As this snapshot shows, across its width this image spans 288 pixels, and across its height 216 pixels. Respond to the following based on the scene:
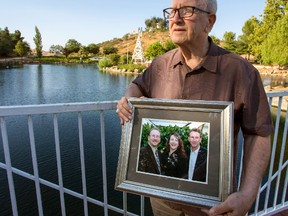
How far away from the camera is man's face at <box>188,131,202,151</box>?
3.09 feet

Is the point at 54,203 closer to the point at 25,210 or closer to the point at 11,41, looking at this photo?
the point at 25,210

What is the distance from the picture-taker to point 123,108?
108 cm

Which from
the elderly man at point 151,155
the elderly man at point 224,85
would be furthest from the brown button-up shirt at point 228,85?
the elderly man at point 151,155

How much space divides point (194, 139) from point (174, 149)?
99mm

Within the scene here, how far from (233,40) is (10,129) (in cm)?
4981

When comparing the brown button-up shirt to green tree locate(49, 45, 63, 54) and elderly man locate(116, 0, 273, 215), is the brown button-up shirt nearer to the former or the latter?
elderly man locate(116, 0, 273, 215)

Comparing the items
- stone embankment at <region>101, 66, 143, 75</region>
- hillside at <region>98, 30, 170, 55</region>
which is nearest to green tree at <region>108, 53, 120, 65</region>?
stone embankment at <region>101, 66, 143, 75</region>

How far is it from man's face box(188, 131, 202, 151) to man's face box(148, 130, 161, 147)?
0.14 metres

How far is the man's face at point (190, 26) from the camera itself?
0.96 m

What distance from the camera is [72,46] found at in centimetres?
7250

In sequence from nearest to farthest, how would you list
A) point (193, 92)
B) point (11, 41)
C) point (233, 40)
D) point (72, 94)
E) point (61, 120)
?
point (193, 92) → point (61, 120) → point (72, 94) → point (233, 40) → point (11, 41)

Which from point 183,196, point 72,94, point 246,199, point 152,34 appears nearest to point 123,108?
point 183,196

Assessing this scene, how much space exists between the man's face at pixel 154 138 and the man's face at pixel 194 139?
5.6 inches

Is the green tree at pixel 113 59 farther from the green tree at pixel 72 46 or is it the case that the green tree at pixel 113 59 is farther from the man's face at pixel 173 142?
the man's face at pixel 173 142
